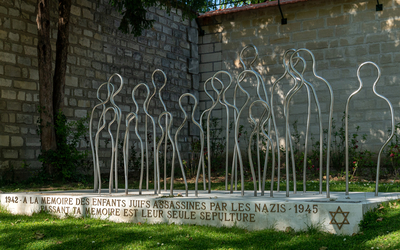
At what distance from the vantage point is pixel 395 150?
8.72 meters

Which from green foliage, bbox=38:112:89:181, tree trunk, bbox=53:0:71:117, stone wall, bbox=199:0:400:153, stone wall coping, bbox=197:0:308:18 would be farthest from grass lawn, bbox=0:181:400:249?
stone wall coping, bbox=197:0:308:18

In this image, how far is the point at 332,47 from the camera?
10000 mm

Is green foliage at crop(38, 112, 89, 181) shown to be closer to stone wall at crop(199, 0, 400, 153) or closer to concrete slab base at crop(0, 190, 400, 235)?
concrete slab base at crop(0, 190, 400, 235)

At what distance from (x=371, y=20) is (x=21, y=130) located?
303 inches

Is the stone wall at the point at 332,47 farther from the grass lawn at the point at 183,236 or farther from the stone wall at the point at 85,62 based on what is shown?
the grass lawn at the point at 183,236

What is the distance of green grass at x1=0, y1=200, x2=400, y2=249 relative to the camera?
314 centimetres

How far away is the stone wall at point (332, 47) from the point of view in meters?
9.38

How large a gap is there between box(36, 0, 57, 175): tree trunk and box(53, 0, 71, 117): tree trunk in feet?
0.93

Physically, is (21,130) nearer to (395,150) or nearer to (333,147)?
(333,147)

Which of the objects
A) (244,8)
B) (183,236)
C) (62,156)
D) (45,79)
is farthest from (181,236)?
(244,8)

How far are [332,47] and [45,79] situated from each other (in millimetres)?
6406

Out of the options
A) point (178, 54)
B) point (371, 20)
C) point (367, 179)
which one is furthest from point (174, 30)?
point (367, 179)

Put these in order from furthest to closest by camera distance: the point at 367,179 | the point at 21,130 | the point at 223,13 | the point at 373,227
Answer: the point at 223,13 < the point at 367,179 < the point at 21,130 < the point at 373,227

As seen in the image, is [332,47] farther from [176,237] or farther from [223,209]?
[176,237]
